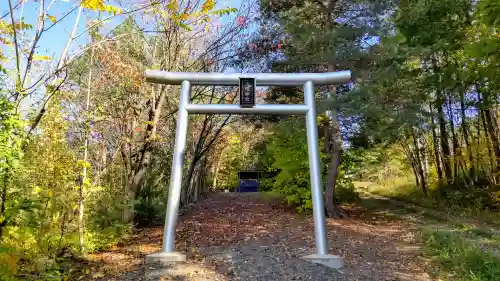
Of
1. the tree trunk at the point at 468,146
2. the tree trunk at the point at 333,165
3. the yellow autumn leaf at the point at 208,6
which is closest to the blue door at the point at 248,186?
the tree trunk at the point at 468,146

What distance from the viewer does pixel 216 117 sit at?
38.7ft

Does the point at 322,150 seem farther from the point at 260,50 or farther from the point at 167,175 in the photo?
the point at 167,175

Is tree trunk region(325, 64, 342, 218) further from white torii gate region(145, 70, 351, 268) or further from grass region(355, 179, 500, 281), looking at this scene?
white torii gate region(145, 70, 351, 268)

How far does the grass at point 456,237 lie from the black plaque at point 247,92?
356cm

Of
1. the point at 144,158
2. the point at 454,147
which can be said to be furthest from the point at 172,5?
the point at 454,147

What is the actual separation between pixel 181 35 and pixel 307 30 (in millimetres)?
3096

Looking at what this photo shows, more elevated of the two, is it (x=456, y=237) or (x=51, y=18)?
(x=51, y=18)

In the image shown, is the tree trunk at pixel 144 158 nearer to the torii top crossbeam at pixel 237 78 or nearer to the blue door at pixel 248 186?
the torii top crossbeam at pixel 237 78

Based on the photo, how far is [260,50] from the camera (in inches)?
357

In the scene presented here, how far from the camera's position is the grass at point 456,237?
5125mm

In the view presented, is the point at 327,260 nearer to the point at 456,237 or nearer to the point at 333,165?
the point at 456,237

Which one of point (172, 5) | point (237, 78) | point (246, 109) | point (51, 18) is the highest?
point (172, 5)

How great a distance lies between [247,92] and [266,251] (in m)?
2.43

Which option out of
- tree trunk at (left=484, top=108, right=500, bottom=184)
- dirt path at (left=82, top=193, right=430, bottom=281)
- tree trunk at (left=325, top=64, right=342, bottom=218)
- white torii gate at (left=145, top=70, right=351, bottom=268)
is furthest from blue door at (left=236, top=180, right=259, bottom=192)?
white torii gate at (left=145, top=70, right=351, bottom=268)
